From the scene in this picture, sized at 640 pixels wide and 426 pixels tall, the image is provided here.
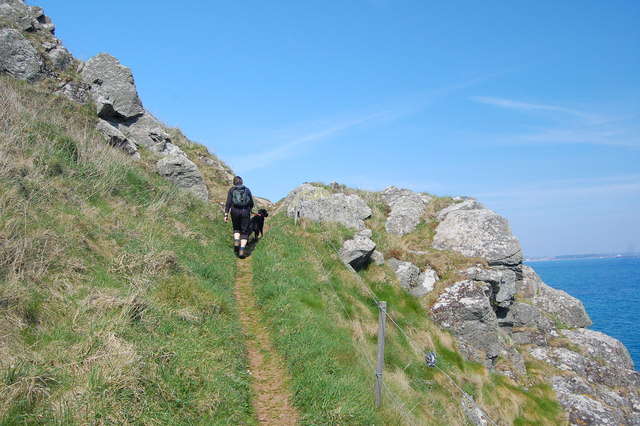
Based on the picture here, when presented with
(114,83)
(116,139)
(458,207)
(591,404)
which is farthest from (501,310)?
(114,83)

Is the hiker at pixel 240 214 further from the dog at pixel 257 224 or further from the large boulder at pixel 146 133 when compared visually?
the large boulder at pixel 146 133

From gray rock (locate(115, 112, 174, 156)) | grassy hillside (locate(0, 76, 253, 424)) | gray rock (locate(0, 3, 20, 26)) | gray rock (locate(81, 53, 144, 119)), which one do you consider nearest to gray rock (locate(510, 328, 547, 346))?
grassy hillside (locate(0, 76, 253, 424))

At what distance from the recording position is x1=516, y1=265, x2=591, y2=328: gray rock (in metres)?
20.1

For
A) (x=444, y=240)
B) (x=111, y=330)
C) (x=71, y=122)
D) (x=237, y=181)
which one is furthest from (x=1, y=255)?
(x=444, y=240)

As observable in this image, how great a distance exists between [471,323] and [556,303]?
832 cm

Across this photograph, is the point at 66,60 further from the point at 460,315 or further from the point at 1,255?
the point at 460,315

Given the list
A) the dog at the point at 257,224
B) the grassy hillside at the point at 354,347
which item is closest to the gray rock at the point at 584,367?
the grassy hillside at the point at 354,347

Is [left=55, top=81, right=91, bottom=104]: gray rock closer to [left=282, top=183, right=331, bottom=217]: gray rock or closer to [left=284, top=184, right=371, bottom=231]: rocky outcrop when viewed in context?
[left=282, top=183, right=331, bottom=217]: gray rock

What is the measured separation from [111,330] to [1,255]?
8.27 feet

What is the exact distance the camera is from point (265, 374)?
8.09 m

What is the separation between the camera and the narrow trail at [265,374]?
6879mm

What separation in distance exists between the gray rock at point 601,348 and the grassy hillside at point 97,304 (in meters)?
15.6

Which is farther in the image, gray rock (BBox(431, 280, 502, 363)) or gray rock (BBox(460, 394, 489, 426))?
gray rock (BBox(431, 280, 502, 363))

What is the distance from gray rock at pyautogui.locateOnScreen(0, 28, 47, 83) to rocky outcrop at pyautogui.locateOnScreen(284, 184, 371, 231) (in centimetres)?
1368
